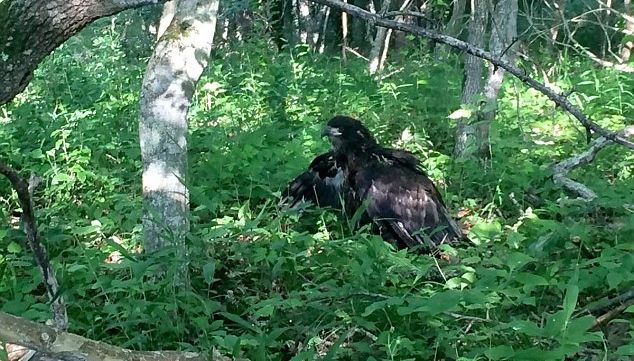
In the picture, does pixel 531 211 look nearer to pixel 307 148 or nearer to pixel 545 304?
pixel 545 304

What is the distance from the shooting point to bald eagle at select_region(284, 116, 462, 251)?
5.42 metres

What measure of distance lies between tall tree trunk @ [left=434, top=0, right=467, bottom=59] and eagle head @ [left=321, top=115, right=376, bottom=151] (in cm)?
105

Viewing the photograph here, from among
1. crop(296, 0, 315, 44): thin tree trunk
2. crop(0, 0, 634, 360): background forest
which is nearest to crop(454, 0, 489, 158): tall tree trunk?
crop(0, 0, 634, 360): background forest

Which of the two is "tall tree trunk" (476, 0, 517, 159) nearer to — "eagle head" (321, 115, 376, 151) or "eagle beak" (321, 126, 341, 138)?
"eagle head" (321, 115, 376, 151)

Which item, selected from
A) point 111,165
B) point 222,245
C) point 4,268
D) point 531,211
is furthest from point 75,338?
point 111,165

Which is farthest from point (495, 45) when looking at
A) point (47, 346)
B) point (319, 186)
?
point (47, 346)

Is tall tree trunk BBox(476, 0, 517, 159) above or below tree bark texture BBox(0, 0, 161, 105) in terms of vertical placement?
below

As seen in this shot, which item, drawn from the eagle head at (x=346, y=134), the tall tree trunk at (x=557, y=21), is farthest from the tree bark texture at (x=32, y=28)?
the tall tree trunk at (x=557, y=21)

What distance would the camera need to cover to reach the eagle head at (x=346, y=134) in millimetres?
6055

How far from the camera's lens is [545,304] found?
11.7 feet

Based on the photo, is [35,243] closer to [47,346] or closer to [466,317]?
[47,346]

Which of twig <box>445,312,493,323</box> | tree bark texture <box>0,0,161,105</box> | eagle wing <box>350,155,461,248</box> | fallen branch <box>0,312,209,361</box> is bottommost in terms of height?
eagle wing <box>350,155,461,248</box>

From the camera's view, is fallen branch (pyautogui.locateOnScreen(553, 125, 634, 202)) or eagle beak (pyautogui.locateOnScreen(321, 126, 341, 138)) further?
eagle beak (pyautogui.locateOnScreen(321, 126, 341, 138))

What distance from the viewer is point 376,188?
18.5ft
